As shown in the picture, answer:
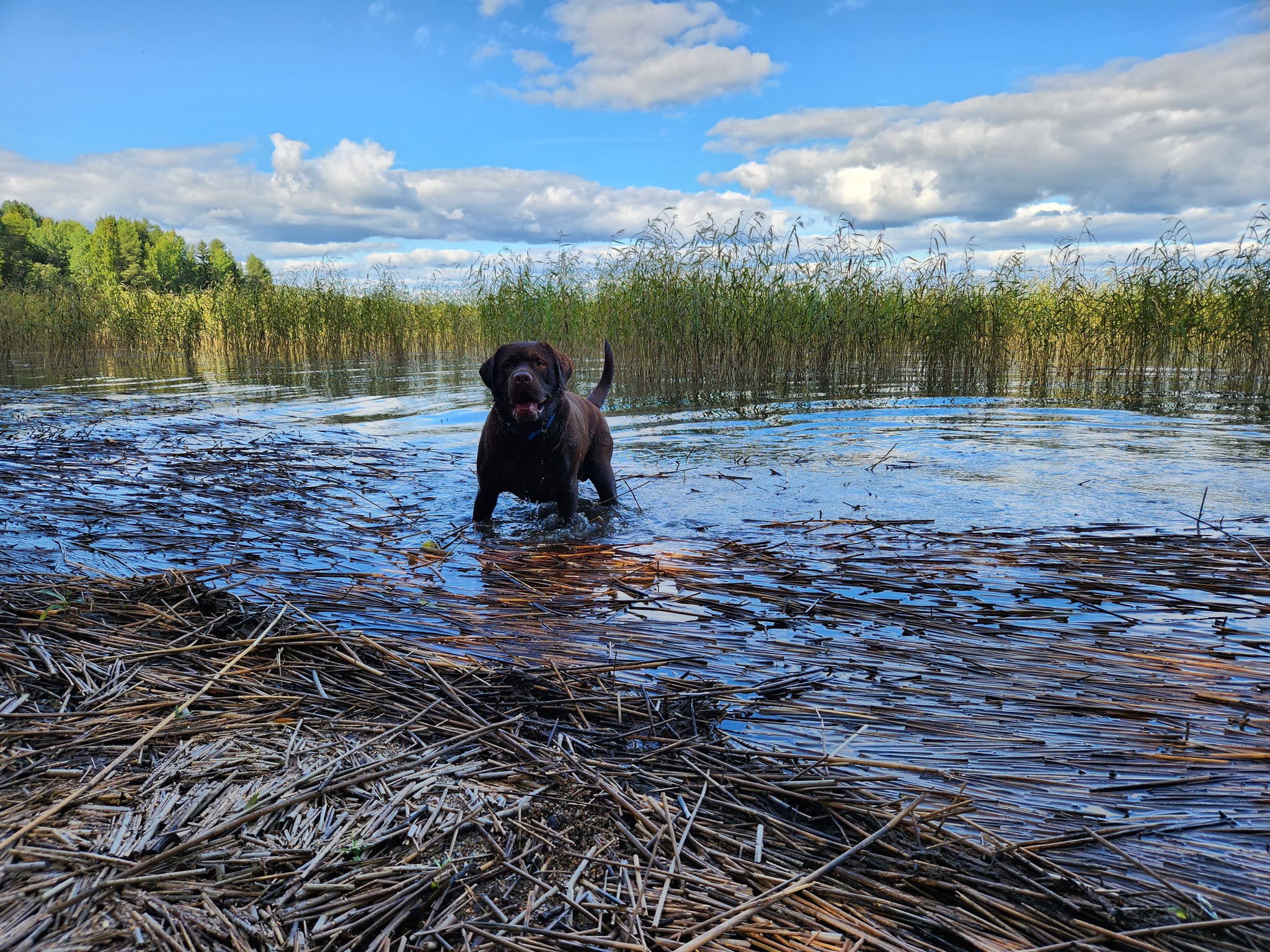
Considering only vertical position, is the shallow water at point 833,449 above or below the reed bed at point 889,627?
above

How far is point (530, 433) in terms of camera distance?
4891mm

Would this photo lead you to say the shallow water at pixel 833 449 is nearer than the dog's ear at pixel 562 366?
No

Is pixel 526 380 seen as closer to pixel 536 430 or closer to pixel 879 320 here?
pixel 536 430

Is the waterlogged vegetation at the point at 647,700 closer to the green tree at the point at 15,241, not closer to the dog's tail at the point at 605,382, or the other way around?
Answer: the dog's tail at the point at 605,382

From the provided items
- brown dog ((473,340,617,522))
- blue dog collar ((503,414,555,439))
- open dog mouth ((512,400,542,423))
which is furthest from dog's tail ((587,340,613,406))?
open dog mouth ((512,400,542,423))

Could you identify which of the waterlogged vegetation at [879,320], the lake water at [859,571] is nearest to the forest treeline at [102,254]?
the waterlogged vegetation at [879,320]

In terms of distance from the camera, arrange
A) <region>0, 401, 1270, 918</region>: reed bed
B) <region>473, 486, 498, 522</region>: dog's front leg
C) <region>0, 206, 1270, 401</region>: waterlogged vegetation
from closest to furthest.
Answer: <region>0, 401, 1270, 918</region>: reed bed → <region>473, 486, 498, 522</region>: dog's front leg → <region>0, 206, 1270, 401</region>: waterlogged vegetation

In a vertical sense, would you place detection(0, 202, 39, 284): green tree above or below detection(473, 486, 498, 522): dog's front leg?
above

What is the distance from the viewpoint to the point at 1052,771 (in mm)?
2188

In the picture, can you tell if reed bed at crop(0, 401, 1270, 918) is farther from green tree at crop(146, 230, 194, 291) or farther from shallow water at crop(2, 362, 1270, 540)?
green tree at crop(146, 230, 194, 291)

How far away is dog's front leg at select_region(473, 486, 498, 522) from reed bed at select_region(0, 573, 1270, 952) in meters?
2.62

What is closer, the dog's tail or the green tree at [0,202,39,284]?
the dog's tail

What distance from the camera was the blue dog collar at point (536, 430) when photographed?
16.0 feet

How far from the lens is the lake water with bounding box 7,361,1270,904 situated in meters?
2.28
